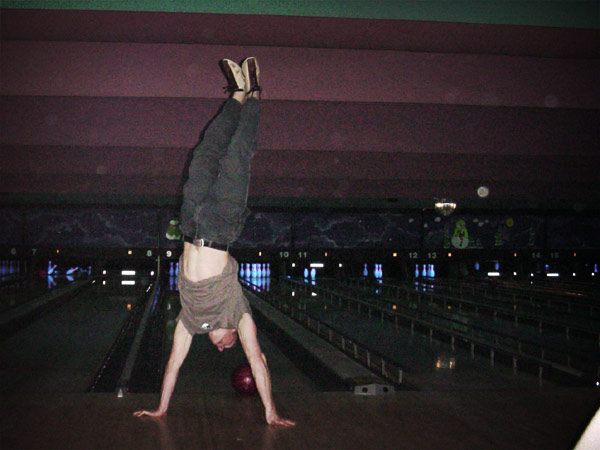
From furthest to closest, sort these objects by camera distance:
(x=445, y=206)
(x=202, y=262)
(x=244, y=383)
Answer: (x=445, y=206) < (x=244, y=383) < (x=202, y=262)

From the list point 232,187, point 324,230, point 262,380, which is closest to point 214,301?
point 262,380

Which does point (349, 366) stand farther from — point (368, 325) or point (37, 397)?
point (368, 325)

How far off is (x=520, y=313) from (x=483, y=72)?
4.83m

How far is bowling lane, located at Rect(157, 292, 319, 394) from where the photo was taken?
6007mm

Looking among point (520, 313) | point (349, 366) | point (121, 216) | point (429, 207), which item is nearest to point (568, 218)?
point (429, 207)

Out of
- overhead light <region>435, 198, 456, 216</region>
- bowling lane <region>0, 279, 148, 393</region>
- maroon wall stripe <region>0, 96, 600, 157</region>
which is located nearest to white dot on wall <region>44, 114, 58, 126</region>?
maroon wall stripe <region>0, 96, 600, 157</region>

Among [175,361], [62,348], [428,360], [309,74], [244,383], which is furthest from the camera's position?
[62,348]

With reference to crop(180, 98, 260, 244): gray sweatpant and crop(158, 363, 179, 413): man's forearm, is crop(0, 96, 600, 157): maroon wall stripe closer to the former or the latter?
crop(180, 98, 260, 244): gray sweatpant

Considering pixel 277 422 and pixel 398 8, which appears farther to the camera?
pixel 398 8

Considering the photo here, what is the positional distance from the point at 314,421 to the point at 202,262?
117cm

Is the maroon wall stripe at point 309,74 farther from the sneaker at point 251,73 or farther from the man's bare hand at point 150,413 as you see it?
the man's bare hand at point 150,413

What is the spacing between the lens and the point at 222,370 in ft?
21.9

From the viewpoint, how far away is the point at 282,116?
7.88 meters

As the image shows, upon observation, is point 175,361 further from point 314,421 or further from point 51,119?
point 51,119
